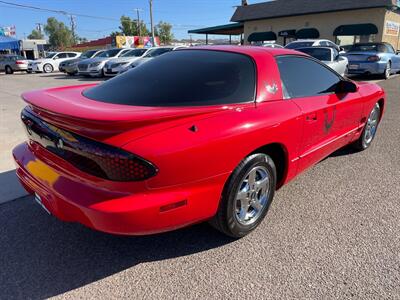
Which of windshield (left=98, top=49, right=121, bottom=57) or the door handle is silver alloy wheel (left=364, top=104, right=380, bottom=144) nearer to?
the door handle

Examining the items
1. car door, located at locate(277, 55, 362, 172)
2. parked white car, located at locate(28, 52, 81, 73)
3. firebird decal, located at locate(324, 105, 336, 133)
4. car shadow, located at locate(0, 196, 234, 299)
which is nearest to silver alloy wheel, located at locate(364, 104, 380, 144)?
car door, located at locate(277, 55, 362, 172)

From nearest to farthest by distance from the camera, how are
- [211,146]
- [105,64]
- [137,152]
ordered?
1. [137,152]
2. [211,146]
3. [105,64]

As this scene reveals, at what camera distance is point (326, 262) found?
8.17ft

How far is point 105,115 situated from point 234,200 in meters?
1.11

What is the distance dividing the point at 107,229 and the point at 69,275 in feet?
1.86

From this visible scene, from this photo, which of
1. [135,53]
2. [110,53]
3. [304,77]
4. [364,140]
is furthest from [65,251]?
[110,53]

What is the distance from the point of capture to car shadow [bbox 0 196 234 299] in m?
2.29

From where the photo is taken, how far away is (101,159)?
203 cm

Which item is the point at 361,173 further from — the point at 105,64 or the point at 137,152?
the point at 105,64

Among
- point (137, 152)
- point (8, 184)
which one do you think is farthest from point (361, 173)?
point (8, 184)

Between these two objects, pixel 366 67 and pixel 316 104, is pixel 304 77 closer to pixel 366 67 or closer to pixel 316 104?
pixel 316 104

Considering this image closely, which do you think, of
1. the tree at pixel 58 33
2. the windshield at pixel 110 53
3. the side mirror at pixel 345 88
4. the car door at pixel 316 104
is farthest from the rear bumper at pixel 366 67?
the tree at pixel 58 33

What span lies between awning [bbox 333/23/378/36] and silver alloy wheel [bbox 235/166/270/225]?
26.0 m

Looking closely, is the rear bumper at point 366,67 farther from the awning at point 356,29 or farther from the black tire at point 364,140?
the awning at point 356,29
